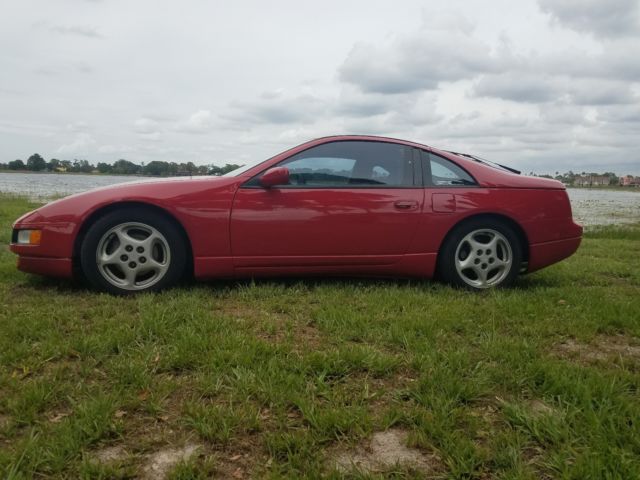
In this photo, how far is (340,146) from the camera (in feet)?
13.1

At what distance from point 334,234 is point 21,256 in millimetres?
2390

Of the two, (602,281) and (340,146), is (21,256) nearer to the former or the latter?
(340,146)

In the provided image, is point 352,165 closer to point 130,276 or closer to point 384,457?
point 130,276

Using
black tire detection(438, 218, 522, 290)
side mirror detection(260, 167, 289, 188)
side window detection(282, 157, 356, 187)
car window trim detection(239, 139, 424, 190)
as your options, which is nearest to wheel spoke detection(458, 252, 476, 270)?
black tire detection(438, 218, 522, 290)

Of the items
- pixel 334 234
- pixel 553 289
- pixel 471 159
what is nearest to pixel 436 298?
pixel 334 234

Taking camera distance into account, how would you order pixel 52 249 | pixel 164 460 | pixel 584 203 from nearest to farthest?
1. pixel 164 460
2. pixel 52 249
3. pixel 584 203

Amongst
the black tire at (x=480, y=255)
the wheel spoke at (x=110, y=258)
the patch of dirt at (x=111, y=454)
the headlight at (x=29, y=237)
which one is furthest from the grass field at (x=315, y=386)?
the black tire at (x=480, y=255)

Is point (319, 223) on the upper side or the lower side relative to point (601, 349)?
upper

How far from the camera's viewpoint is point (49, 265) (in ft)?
11.7

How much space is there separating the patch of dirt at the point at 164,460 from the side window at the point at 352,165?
229 cm

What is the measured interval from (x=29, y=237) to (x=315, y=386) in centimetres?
268

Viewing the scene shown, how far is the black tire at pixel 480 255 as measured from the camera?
3.94m

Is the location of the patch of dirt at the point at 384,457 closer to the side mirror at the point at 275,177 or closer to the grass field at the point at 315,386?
the grass field at the point at 315,386

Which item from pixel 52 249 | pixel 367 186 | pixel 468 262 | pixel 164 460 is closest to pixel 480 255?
pixel 468 262
